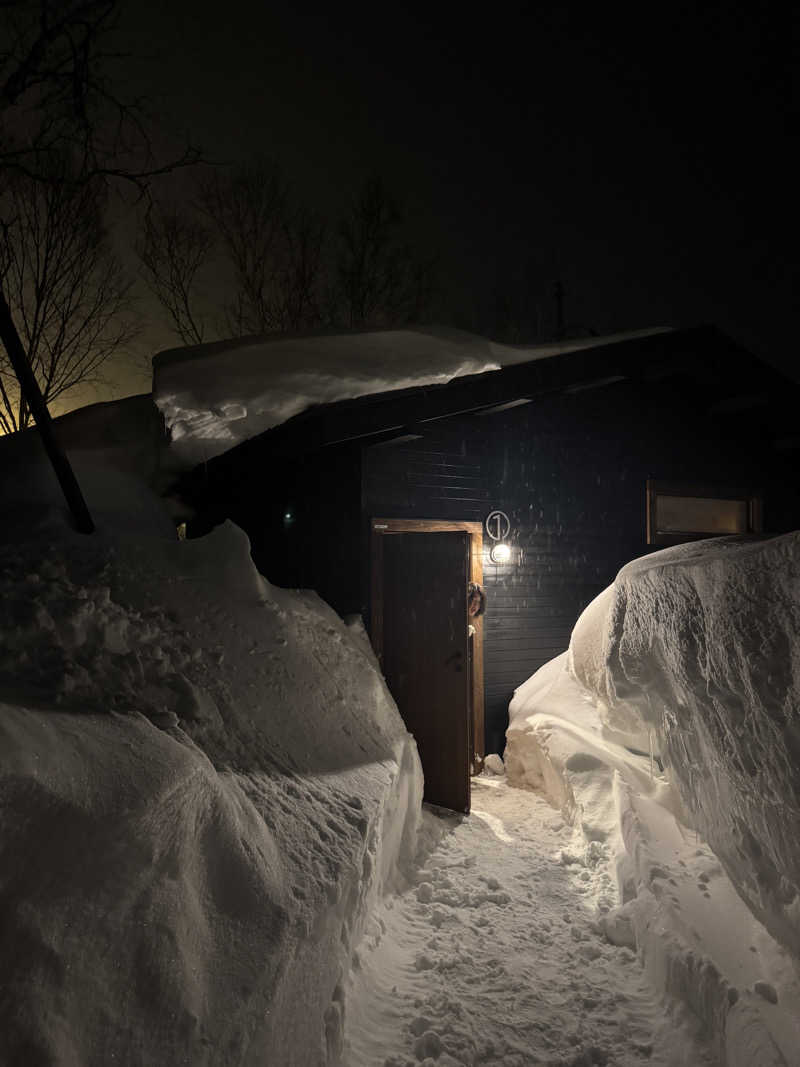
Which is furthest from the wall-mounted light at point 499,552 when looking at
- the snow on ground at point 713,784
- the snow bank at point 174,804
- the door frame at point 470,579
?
the snow bank at point 174,804

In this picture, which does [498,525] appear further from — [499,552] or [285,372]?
[285,372]

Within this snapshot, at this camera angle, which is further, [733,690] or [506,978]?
[506,978]

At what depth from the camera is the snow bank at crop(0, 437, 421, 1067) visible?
5.56ft

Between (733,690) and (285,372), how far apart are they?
159 inches

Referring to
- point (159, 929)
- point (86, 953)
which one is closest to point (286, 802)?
point (159, 929)

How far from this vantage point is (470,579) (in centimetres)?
710

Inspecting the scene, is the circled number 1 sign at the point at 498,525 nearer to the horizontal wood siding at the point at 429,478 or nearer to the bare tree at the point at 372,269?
the horizontal wood siding at the point at 429,478

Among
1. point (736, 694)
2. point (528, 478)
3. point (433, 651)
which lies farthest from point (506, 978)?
point (528, 478)

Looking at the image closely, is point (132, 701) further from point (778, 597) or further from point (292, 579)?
point (292, 579)

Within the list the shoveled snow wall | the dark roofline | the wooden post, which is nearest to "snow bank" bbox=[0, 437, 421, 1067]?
the wooden post

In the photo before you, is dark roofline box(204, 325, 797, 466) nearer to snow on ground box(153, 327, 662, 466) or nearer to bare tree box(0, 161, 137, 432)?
snow on ground box(153, 327, 662, 466)

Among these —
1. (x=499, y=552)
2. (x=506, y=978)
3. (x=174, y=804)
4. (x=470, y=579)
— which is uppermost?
(x=499, y=552)

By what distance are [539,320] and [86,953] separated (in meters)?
19.9

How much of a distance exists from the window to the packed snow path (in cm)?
482
